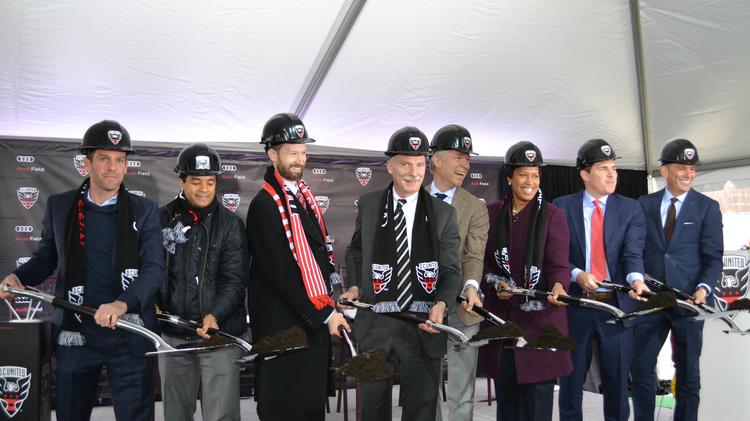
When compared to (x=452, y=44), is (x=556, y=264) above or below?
below

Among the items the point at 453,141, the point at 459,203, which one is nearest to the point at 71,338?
the point at 459,203

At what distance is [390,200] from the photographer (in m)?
4.02

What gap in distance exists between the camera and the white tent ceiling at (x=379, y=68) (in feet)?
19.3

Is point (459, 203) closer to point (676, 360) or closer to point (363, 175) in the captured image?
point (676, 360)

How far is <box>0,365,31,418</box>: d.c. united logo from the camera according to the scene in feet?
13.4

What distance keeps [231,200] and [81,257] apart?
4.28 meters

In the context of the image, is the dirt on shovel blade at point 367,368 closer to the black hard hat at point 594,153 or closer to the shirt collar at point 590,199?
the shirt collar at point 590,199

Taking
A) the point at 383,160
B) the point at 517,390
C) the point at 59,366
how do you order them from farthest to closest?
1. the point at 383,160
2. the point at 517,390
3. the point at 59,366

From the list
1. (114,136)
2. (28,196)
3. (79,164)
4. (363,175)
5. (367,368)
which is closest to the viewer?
(367,368)

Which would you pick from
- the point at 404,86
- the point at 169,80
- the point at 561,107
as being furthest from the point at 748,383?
the point at 169,80

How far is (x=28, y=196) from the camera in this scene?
7.31 m

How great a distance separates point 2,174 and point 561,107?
6.10 m

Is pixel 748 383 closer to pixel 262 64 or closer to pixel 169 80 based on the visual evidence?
pixel 262 64

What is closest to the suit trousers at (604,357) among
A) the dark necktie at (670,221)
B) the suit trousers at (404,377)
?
the dark necktie at (670,221)
